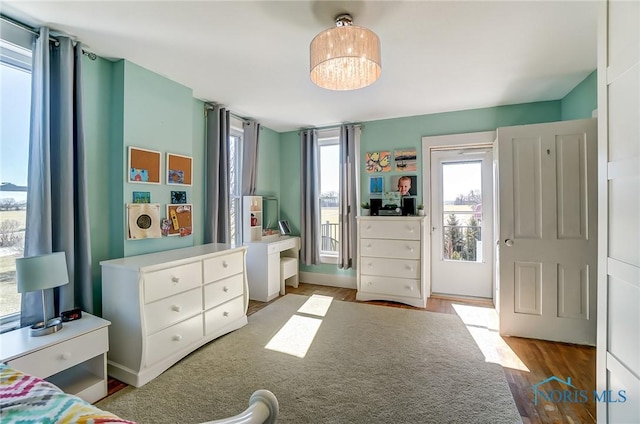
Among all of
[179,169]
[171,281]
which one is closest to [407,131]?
[179,169]

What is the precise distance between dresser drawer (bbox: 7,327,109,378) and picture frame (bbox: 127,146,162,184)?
1.25 meters

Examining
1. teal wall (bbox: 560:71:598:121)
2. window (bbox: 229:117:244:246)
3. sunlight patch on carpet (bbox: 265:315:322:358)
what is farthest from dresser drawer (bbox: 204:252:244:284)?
teal wall (bbox: 560:71:598:121)

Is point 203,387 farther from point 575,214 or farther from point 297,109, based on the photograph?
point 575,214

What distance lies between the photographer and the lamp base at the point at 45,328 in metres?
1.66

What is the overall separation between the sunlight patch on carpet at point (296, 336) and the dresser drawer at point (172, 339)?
0.64 m

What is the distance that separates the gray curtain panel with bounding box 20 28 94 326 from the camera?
189 centimetres

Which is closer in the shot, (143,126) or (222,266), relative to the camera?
(143,126)

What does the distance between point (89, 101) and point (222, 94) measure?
1.24 m

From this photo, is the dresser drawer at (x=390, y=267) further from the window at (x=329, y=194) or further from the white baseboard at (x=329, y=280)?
the window at (x=329, y=194)

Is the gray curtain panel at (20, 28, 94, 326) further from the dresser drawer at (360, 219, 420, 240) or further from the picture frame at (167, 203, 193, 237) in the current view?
the dresser drawer at (360, 219, 420, 240)

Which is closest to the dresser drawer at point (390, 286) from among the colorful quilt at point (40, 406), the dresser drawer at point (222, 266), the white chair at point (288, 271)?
the white chair at point (288, 271)

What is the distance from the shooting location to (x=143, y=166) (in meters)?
2.49

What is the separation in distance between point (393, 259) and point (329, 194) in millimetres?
1486

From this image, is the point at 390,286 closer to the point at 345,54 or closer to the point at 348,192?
the point at 348,192
